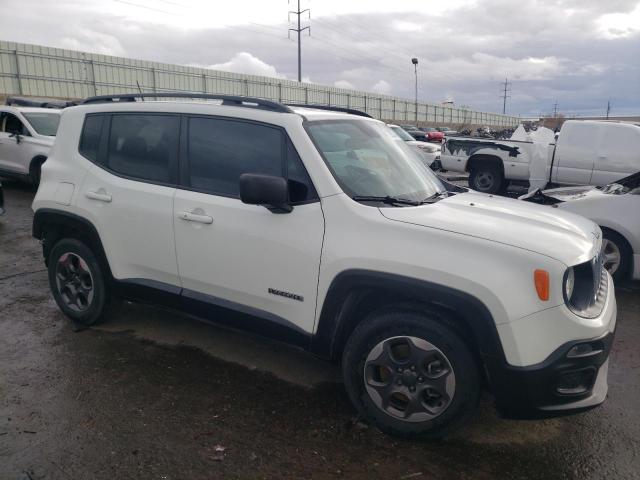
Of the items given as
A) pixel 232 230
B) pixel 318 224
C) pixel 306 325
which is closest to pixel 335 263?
pixel 318 224

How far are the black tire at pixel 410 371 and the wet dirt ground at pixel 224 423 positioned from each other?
141 mm

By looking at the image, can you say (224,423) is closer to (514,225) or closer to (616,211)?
(514,225)

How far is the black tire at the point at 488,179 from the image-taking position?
13.0m

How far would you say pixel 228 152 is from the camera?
3.52 meters

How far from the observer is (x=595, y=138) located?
35.2 feet

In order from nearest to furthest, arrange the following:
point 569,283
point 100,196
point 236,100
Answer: point 569,283, point 236,100, point 100,196

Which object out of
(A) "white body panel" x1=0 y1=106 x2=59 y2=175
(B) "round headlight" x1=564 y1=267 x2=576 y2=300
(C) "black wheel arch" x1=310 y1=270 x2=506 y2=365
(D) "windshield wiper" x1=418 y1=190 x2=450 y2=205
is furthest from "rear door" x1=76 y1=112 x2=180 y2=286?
(A) "white body panel" x1=0 y1=106 x2=59 y2=175

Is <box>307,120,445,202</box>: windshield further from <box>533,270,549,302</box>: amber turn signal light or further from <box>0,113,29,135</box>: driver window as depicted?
<box>0,113,29,135</box>: driver window

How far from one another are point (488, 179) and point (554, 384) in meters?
11.3

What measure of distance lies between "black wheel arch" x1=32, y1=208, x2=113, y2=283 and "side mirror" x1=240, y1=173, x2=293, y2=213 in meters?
1.68

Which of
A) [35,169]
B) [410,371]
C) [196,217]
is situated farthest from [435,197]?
[35,169]

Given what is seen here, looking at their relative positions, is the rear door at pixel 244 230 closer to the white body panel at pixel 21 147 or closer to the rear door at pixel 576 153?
the white body panel at pixel 21 147

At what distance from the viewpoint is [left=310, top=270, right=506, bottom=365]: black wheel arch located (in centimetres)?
264

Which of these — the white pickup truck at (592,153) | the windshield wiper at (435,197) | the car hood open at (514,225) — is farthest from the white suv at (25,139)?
the white pickup truck at (592,153)
